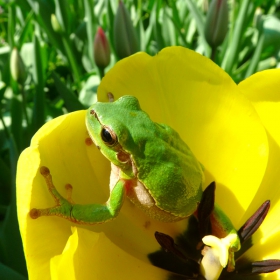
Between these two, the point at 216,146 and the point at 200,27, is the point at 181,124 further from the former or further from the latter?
the point at 200,27

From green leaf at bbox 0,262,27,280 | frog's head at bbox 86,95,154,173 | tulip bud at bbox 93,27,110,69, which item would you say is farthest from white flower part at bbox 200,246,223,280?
tulip bud at bbox 93,27,110,69

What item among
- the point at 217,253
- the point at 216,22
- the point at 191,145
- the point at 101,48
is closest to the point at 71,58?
the point at 101,48

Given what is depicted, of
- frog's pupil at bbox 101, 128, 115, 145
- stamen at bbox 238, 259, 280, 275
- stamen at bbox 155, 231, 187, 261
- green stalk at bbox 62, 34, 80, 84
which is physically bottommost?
green stalk at bbox 62, 34, 80, 84

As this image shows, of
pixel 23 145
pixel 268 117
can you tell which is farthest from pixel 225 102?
pixel 23 145

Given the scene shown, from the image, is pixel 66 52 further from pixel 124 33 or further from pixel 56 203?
pixel 56 203

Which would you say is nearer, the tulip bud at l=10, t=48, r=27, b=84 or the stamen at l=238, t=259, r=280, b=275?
the stamen at l=238, t=259, r=280, b=275

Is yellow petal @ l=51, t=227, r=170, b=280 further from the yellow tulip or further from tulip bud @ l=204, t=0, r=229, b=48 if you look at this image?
tulip bud @ l=204, t=0, r=229, b=48
